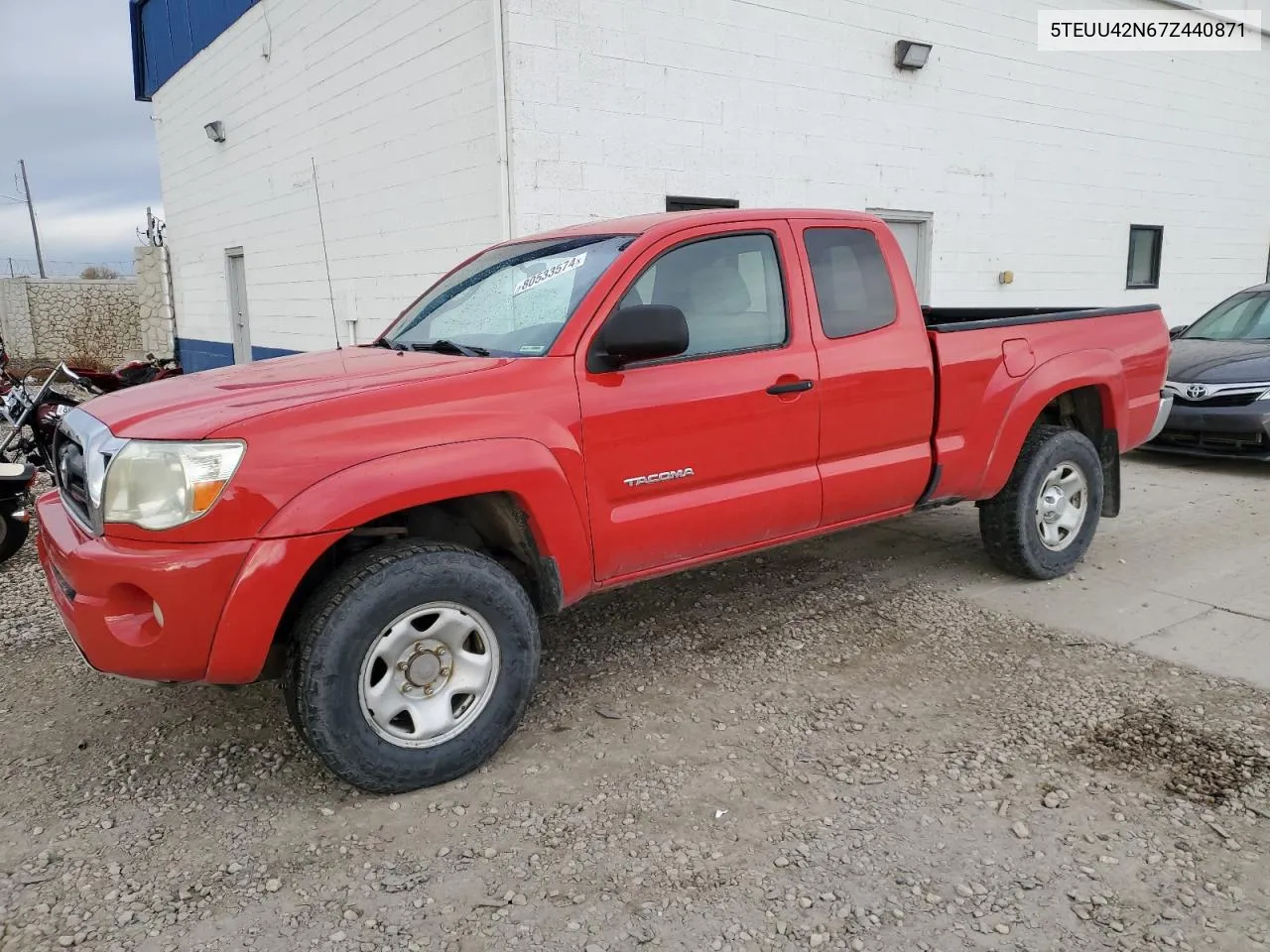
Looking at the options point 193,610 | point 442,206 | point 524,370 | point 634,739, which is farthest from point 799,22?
point 193,610

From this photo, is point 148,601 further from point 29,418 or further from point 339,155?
point 339,155

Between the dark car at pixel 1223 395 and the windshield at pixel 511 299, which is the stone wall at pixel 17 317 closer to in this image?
the windshield at pixel 511 299

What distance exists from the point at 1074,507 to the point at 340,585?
13.0 feet

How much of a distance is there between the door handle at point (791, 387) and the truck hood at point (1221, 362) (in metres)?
5.65

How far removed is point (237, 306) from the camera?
13.3 m

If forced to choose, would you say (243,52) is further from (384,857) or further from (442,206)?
(384,857)

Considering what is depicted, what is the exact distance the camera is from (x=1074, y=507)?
Answer: 199 inches

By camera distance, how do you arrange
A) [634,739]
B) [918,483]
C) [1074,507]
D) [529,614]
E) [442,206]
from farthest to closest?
[442,206] < [1074,507] < [918,483] < [634,739] < [529,614]

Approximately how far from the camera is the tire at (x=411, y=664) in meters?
2.82

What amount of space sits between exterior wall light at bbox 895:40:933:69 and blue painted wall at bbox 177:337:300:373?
321 inches

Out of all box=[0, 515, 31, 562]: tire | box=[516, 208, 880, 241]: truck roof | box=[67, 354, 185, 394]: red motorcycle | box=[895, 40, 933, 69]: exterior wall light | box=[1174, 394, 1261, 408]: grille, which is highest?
box=[895, 40, 933, 69]: exterior wall light

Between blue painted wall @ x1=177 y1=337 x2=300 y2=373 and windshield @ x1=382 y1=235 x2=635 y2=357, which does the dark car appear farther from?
blue painted wall @ x1=177 y1=337 x2=300 y2=373

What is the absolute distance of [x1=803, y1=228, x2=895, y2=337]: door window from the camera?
158 inches

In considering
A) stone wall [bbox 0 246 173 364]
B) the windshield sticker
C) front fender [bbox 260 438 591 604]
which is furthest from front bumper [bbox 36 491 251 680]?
stone wall [bbox 0 246 173 364]
